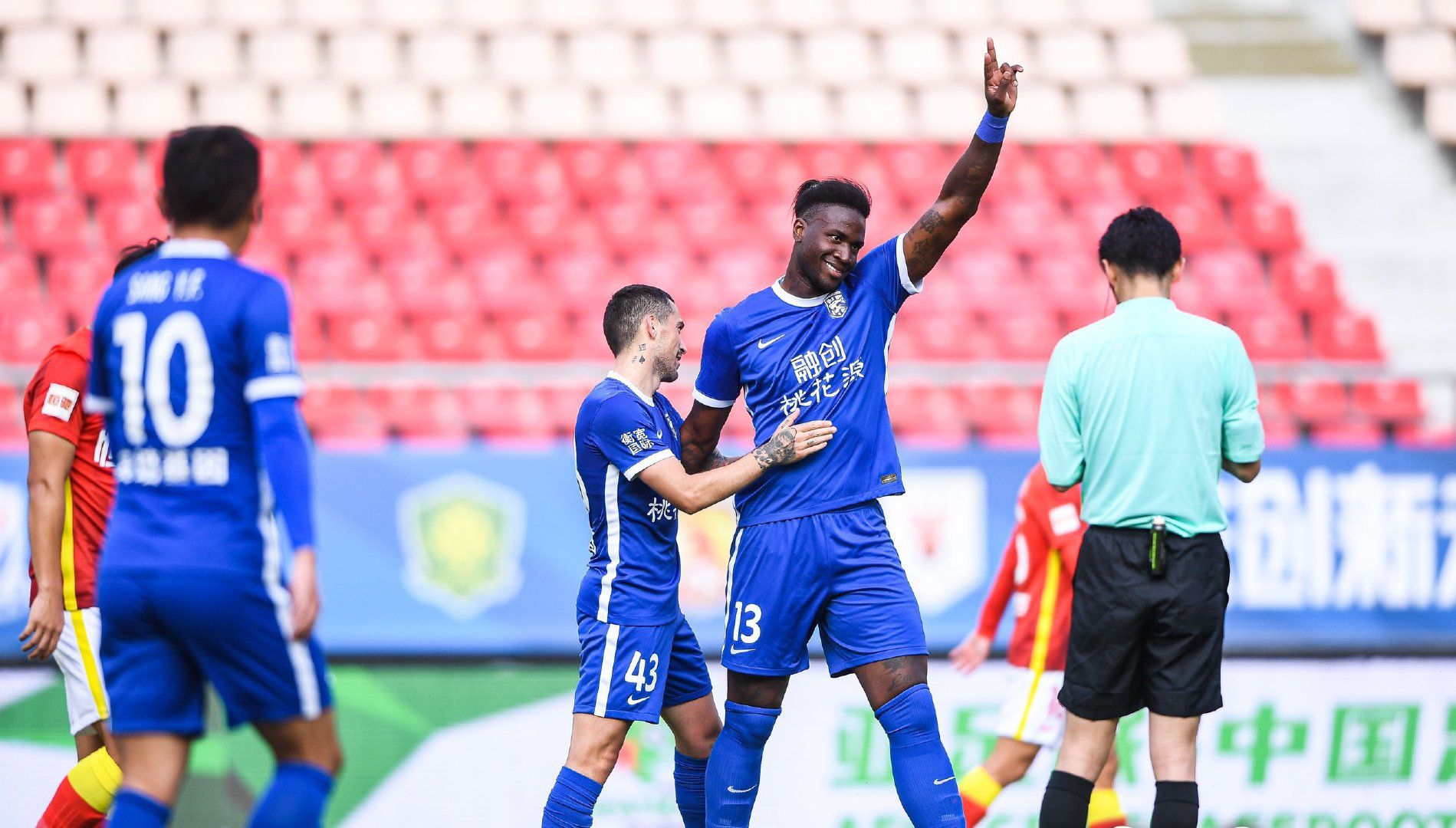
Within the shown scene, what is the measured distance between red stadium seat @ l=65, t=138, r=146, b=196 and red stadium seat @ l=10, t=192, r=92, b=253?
247mm

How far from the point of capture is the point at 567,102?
1427 cm

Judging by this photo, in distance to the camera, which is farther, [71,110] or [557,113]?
[557,113]

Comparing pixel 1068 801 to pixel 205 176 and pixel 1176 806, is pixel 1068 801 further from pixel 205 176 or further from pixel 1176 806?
pixel 205 176

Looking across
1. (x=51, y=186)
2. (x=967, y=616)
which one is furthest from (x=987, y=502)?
(x=51, y=186)

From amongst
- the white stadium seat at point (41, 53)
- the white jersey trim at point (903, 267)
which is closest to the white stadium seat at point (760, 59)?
the white stadium seat at point (41, 53)

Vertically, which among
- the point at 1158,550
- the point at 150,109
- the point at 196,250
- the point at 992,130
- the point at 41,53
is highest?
the point at 41,53

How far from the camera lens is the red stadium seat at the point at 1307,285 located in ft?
42.1

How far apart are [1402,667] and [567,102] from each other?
9885mm

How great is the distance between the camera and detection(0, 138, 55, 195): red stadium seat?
12891mm

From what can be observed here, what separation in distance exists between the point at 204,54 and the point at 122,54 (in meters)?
0.79

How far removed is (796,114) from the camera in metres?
14.5

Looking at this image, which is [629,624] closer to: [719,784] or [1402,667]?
[719,784]

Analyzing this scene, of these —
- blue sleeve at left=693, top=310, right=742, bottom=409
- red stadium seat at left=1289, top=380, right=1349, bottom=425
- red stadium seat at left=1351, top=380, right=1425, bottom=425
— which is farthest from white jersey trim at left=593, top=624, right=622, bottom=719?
red stadium seat at left=1351, top=380, right=1425, bottom=425

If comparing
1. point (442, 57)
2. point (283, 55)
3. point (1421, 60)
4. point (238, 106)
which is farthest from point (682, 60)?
point (1421, 60)
